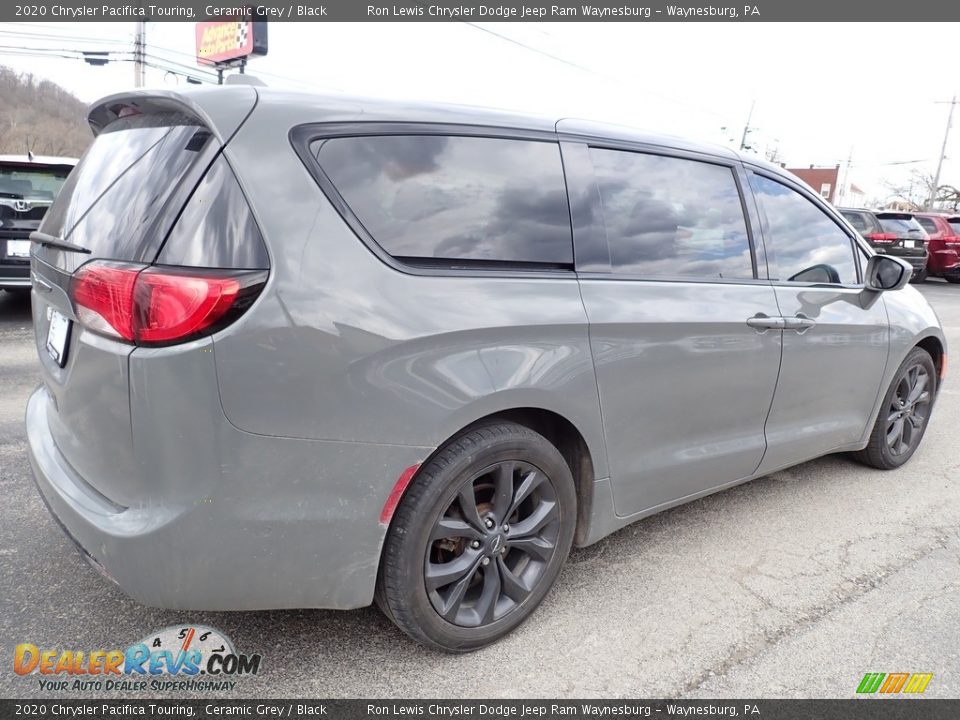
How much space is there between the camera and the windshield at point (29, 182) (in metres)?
6.89

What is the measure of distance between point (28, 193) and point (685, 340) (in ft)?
22.8

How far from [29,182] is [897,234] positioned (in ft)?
55.7

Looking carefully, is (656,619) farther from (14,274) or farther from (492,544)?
(14,274)

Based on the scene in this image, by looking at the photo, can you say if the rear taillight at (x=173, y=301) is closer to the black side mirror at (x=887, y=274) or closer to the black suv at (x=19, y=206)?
the black side mirror at (x=887, y=274)

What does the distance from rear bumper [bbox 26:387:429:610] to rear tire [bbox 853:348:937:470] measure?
3131 millimetres

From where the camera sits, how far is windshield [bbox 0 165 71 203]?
6.89 meters

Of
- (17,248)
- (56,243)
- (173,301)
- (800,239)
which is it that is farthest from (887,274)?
(17,248)

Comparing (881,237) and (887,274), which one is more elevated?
(887,274)

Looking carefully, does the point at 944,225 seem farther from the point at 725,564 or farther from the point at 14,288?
the point at 14,288

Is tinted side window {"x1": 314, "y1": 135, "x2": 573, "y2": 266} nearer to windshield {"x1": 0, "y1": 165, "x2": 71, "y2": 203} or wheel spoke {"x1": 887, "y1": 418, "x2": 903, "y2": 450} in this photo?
wheel spoke {"x1": 887, "y1": 418, "x2": 903, "y2": 450}

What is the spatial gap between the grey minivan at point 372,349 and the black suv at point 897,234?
1568 cm

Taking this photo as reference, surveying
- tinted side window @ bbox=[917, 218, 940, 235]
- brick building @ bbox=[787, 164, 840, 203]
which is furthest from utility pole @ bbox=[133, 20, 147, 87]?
brick building @ bbox=[787, 164, 840, 203]

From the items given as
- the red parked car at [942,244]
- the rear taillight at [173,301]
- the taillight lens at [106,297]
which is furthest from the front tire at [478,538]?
the red parked car at [942,244]

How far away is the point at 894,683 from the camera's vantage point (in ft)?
7.46
